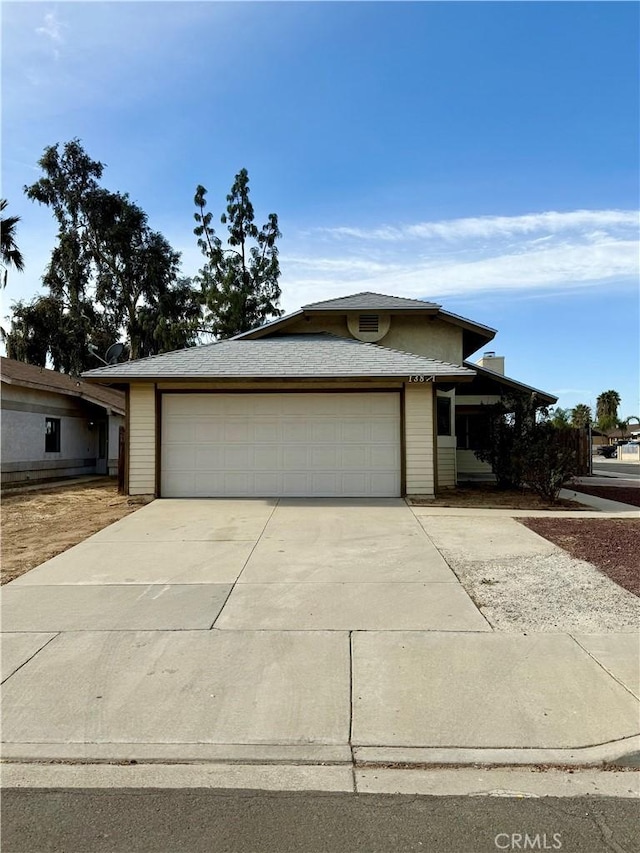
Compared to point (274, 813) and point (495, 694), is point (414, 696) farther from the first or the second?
point (274, 813)

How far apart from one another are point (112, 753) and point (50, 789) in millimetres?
388

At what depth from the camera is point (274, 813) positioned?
2990 millimetres

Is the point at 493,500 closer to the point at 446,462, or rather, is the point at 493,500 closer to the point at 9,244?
the point at 446,462

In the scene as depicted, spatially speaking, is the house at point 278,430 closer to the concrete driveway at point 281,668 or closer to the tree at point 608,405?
the concrete driveway at point 281,668

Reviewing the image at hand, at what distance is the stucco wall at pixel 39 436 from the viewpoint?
17.4 m

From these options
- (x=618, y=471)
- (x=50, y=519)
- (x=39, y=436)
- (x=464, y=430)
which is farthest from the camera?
(x=618, y=471)

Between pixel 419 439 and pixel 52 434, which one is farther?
pixel 52 434

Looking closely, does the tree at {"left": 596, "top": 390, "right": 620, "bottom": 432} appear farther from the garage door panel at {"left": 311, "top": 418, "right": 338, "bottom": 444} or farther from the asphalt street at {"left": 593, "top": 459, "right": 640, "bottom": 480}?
the garage door panel at {"left": 311, "top": 418, "right": 338, "bottom": 444}

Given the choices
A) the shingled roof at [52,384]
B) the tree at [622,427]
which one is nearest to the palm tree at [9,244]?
the shingled roof at [52,384]

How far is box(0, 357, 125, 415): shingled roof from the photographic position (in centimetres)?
1738

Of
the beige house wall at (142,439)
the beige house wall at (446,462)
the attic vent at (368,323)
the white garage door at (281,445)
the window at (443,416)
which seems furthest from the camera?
the attic vent at (368,323)

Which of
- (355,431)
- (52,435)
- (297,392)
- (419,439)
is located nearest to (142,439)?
(297,392)

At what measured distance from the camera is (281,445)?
1336 cm

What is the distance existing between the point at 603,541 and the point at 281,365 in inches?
297
